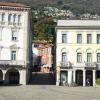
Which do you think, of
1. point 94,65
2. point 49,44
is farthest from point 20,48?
point 49,44

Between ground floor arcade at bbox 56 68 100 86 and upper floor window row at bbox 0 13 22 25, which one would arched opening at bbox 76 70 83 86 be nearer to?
ground floor arcade at bbox 56 68 100 86

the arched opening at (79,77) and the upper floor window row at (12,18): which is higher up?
the upper floor window row at (12,18)

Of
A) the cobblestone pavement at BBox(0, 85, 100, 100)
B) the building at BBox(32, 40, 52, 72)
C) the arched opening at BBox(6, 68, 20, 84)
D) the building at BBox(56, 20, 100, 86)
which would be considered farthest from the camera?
the building at BBox(32, 40, 52, 72)

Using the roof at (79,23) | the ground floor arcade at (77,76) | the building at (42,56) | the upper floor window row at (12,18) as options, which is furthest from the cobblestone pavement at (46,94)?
the building at (42,56)

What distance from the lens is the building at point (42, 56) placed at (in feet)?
395

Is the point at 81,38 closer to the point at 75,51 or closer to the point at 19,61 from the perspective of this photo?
the point at 75,51

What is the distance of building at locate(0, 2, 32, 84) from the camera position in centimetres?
6303

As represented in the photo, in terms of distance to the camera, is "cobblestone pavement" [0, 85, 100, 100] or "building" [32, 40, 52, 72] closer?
"cobblestone pavement" [0, 85, 100, 100]

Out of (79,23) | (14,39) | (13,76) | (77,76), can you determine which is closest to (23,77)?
(13,76)

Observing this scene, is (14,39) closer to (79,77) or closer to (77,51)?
(77,51)

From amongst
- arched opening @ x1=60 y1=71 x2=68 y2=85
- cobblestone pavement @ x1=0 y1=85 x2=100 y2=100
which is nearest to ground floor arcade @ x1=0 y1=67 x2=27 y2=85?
arched opening @ x1=60 y1=71 x2=68 y2=85

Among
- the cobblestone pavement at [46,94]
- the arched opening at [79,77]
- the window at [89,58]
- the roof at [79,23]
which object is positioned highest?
the roof at [79,23]

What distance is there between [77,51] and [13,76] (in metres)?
11.3

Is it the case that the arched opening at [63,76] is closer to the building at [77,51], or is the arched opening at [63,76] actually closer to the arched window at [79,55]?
the building at [77,51]
